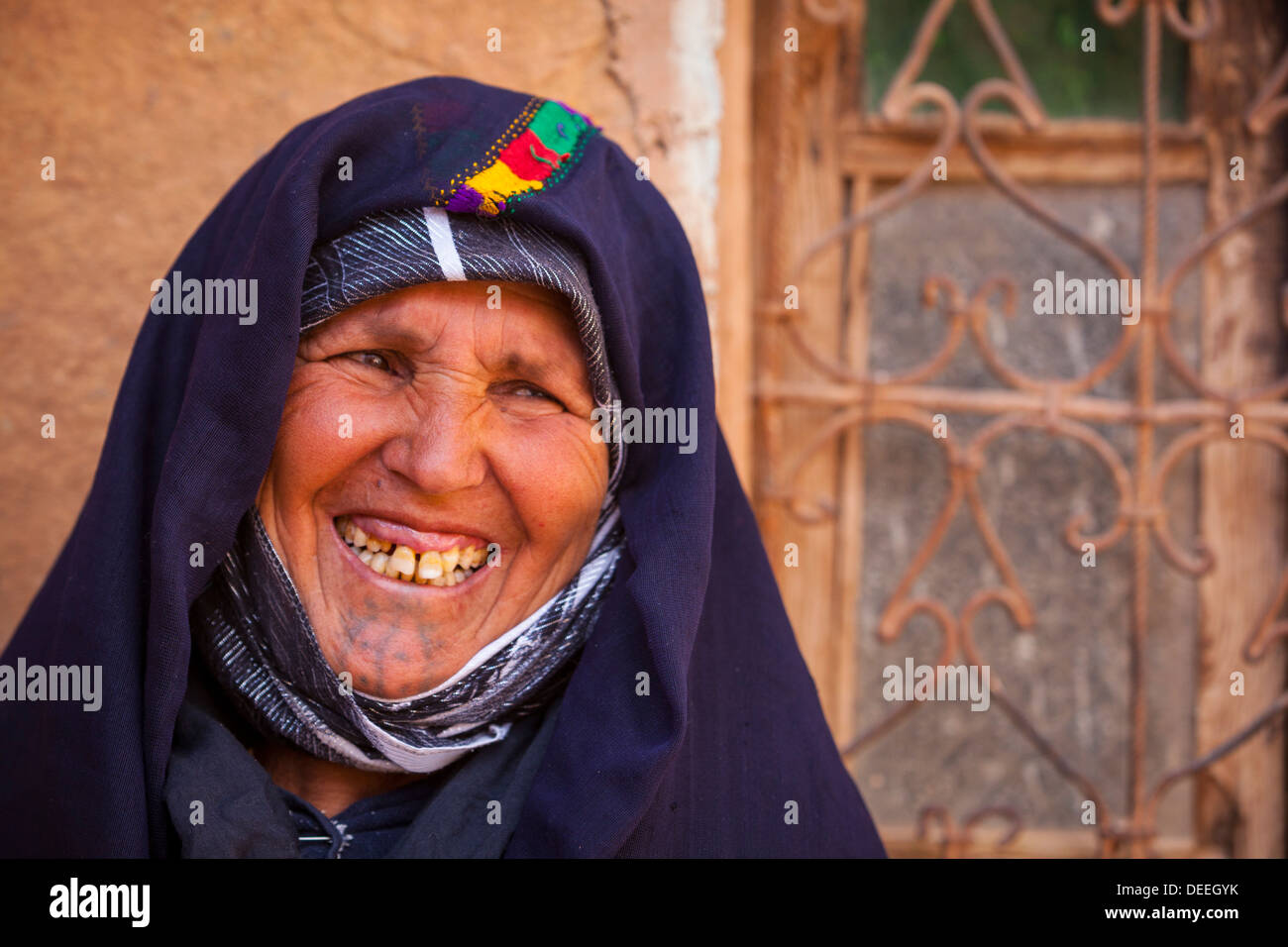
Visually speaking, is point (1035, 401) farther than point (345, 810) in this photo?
Yes

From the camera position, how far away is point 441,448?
120cm

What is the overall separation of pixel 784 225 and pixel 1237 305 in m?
1.00

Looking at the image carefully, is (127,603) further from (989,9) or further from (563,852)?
(989,9)

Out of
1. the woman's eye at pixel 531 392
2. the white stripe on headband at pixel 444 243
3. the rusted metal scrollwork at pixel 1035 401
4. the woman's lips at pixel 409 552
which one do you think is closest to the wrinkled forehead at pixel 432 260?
the white stripe on headband at pixel 444 243

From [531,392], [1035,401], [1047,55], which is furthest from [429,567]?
[1047,55]

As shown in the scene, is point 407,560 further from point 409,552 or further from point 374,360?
point 374,360

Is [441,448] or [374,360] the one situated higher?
[374,360]

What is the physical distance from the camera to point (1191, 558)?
6.77 ft

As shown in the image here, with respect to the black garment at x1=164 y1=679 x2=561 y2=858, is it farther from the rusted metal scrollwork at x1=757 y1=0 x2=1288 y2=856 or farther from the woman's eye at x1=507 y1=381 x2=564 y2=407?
the rusted metal scrollwork at x1=757 y1=0 x2=1288 y2=856

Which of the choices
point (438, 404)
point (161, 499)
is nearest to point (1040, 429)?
point (438, 404)

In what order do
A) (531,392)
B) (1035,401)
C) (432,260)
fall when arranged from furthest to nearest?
(1035,401), (531,392), (432,260)

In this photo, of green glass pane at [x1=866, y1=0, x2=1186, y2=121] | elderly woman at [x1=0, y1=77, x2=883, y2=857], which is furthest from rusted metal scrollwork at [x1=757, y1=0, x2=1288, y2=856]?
elderly woman at [x1=0, y1=77, x2=883, y2=857]

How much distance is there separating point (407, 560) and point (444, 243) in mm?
400

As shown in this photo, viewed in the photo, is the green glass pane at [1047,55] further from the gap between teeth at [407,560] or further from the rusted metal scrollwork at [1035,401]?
the gap between teeth at [407,560]
